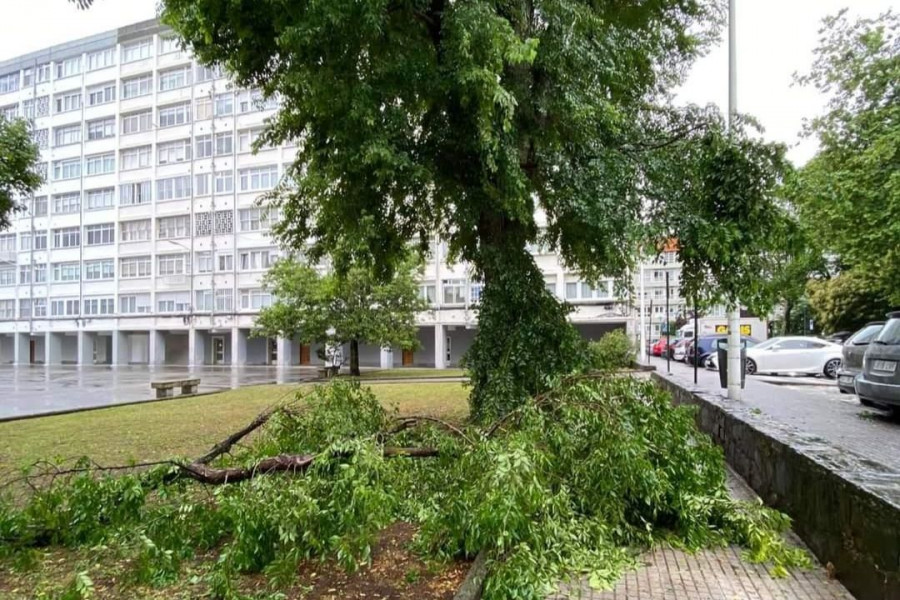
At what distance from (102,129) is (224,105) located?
1257cm

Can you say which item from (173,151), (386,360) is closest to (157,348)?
(173,151)

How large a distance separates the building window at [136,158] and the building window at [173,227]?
5002 millimetres

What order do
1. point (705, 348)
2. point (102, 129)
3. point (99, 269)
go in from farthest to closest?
point (102, 129) → point (99, 269) → point (705, 348)

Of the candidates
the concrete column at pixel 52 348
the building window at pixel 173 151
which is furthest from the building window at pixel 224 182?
the concrete column at pixel 52 348

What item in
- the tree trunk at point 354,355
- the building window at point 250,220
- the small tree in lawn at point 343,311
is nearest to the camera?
the small tree in lawn at point 343,311

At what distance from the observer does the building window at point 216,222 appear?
44844mm

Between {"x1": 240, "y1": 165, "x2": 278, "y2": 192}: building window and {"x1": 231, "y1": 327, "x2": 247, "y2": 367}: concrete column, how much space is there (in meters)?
10.8

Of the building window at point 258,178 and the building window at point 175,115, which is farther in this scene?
the building window at point 175,115

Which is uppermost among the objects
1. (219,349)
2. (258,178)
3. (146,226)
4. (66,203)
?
(258,178)

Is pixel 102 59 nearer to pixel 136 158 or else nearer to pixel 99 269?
pixel 136 158

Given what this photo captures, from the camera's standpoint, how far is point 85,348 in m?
50.0

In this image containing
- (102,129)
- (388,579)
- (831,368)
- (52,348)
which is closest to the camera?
(388,579)

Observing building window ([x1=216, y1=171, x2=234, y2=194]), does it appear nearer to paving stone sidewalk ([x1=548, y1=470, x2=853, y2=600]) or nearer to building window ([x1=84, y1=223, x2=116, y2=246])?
building window ([x1=84, y1=223, x2=116, y2=246])

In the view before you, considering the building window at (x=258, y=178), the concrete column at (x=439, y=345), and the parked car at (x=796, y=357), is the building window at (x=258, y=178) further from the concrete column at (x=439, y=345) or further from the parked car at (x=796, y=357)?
the parked car at (x=796, y=357)
